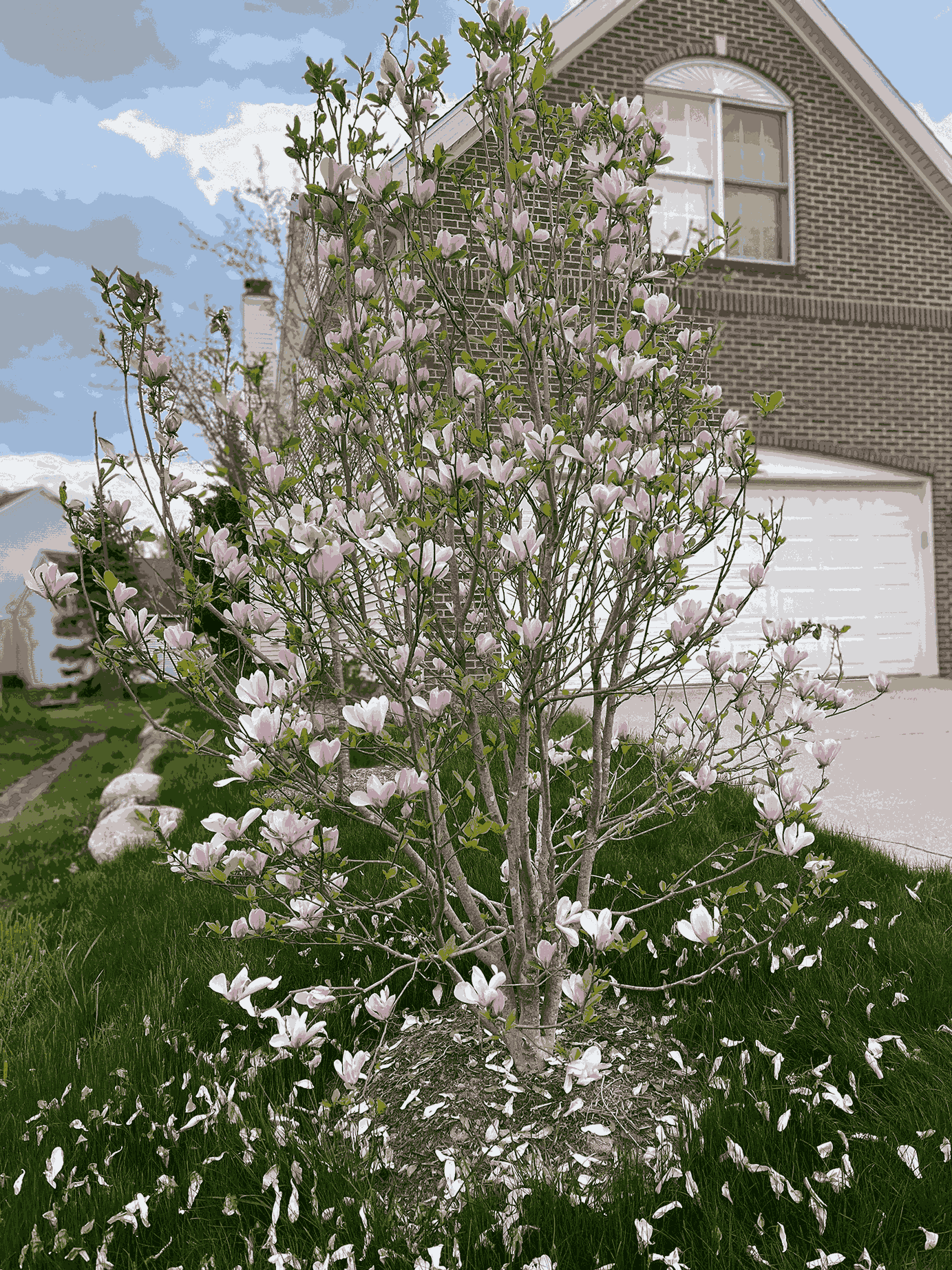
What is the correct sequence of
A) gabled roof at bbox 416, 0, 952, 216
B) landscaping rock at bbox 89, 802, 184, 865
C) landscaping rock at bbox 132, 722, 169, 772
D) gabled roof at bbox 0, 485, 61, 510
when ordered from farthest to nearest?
gabled roof at bbox 0, 485, 61, 510, gabled roof at bbox 416, 0, 952, 216, landscaping rock at bbox 132, 722, 169, 772, landscaping rock at bbox 89, 802, 184, 865

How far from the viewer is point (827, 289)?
32.5 feet

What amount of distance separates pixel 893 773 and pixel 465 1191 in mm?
4608

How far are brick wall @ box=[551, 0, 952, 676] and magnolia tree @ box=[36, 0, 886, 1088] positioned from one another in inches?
300

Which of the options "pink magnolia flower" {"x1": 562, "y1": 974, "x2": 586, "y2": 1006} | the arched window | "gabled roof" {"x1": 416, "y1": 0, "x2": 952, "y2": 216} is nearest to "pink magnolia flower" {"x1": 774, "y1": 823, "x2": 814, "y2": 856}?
"pink magnolia flower" {"x1": 562, "y1": 974, "x2": 586, "y2": 1006}

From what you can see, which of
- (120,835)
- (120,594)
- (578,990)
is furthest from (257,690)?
(120,835)

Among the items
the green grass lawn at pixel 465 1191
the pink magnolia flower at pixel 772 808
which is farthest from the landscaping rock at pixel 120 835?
the pink magnolia flower at pixel 772 808

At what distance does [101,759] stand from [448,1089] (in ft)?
28.1

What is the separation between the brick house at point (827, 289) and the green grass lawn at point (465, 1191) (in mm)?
7229

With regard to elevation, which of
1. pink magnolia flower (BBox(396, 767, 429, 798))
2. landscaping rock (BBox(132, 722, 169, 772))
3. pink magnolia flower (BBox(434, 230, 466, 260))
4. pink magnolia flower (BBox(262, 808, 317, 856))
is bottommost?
landscaping rock (BBox(132, 722, 169, 772))

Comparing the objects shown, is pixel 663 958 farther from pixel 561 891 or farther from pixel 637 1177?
pixel 637 1177

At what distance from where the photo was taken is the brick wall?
948 centimetres

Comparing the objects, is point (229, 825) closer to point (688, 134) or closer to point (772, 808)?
point (772, 808)

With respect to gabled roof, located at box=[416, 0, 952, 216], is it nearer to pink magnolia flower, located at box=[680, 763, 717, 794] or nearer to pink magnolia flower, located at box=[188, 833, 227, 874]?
pink magnolia flower, located at box=[680, 763, 717, 794]

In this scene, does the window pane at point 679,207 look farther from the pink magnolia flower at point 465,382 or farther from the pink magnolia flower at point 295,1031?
the pink magnolia flower at point 295,1031
